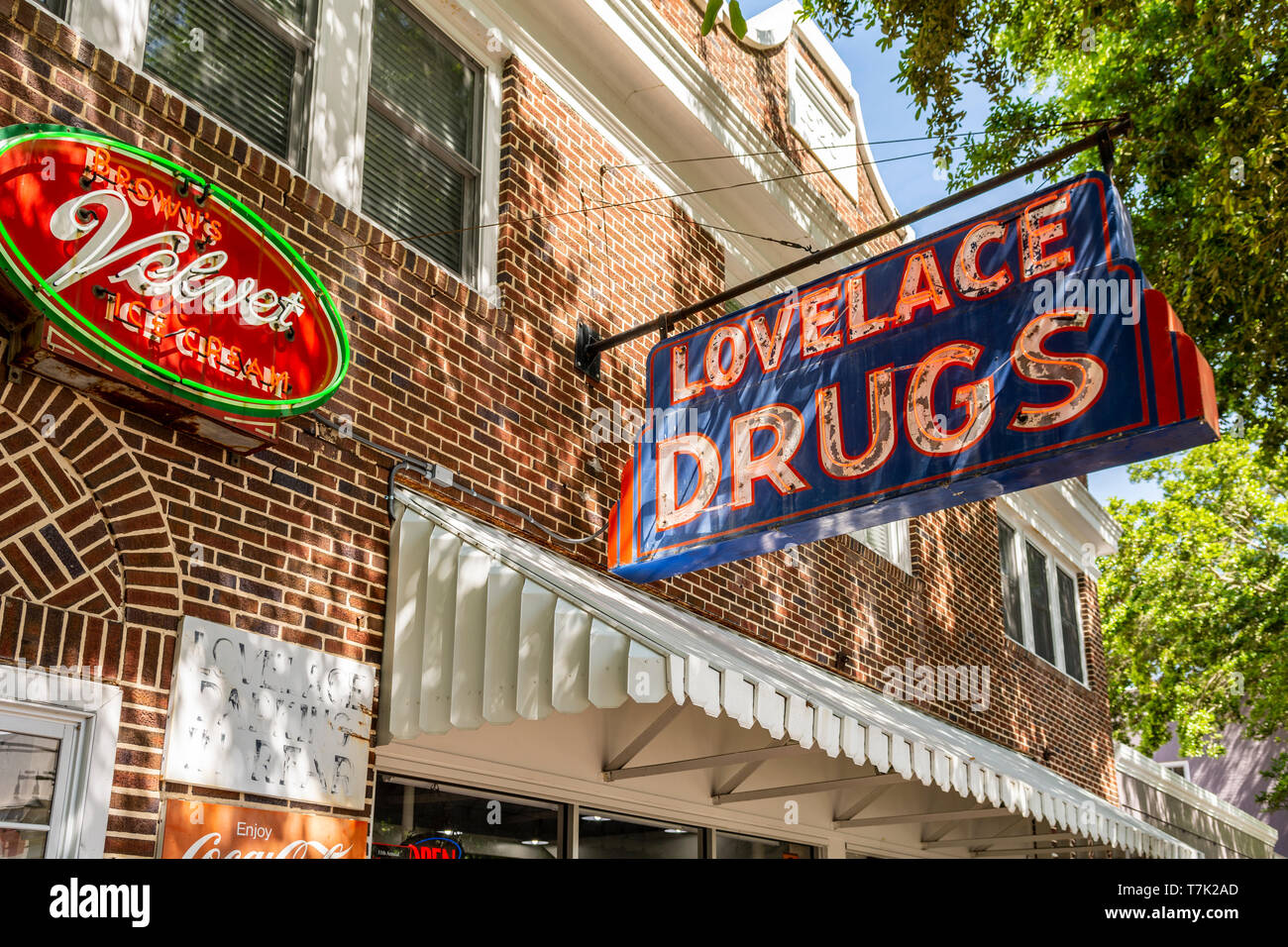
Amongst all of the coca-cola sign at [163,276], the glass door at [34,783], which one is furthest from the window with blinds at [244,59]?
the glass door at [34,783]

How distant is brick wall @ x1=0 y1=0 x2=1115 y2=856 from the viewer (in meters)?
4.31

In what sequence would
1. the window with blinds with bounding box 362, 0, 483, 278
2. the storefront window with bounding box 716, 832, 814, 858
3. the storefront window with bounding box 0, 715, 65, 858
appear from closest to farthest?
1. the storefront window with bounding box 0, 715, 65, 858
2. the window with blinds with bounding box 362, 0, 483, 278
3. the storefront window with bounding box 716, 832, 814, 858

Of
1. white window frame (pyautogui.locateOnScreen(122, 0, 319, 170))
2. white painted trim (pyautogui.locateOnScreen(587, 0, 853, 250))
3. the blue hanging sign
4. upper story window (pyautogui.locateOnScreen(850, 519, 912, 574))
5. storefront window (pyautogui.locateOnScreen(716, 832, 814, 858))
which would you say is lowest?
storefront window (pyautogui.locateOnScreen(716, 832, 814, 858))

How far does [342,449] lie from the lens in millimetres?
5555

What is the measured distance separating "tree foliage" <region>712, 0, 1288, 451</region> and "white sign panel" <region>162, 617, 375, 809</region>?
5.86 meters

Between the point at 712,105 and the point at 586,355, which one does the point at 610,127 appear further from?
the point at 586,355

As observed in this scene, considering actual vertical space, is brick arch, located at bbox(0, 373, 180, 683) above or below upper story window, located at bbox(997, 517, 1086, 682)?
below

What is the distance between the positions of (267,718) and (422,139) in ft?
12.1

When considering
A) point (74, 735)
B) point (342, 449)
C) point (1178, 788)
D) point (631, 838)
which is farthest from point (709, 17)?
point (1178, 788)

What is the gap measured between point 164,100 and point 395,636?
8.68 feet

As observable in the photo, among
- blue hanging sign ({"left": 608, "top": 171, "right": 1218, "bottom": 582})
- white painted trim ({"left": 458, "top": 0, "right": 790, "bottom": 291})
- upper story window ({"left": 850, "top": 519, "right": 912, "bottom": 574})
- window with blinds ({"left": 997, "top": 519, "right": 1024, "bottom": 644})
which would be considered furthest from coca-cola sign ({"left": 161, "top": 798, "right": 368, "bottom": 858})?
window with blinds ({"left": 997, "top": 519, "right": 1024, "bottom": 644})

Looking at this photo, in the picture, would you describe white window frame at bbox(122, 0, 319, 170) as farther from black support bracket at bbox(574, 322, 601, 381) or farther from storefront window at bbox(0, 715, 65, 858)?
storefront window at bbox(0, 715, 65, 858)
